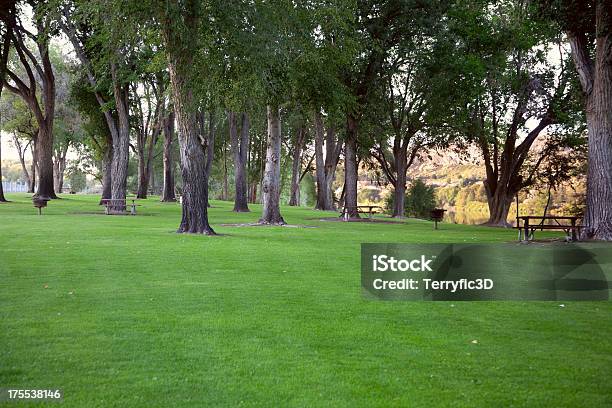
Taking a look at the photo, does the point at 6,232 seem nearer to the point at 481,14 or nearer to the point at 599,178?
the point at 599,178

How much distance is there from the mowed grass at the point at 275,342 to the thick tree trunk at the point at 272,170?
1324 cm

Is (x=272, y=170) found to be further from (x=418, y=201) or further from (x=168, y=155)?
(x=418, y=201)

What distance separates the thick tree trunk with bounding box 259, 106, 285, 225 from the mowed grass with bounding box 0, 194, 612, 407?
1324cm

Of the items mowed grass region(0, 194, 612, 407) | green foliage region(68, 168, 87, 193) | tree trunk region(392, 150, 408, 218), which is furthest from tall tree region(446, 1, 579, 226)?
green foliage region(68, 168, 87, 193)

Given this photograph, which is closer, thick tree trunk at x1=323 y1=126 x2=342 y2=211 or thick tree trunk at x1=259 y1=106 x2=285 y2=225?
thick tree trunk at x1=259 y1=106 x2=285 y2=225

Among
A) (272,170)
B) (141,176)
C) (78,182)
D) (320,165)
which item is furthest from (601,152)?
(78,182)

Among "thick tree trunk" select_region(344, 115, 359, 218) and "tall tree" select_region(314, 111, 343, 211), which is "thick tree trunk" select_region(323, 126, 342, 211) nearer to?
"tall tree" select_region(314, 111, 343, 211)

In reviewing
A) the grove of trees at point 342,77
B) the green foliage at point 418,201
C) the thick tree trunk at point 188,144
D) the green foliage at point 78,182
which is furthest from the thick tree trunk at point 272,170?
the green foliage at point 78,182

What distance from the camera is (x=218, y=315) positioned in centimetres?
809

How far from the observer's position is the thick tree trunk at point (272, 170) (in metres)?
25.2

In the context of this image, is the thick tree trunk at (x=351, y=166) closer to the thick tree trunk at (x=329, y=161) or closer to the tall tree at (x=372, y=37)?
the tall tree at (x=372, y=37)

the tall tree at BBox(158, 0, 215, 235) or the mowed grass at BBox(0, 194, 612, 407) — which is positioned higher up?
the tall tree at BBox(158, 0, 215, 235)

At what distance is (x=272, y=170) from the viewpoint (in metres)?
25.4

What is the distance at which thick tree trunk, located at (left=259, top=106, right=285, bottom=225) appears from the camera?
25188 millimetres
